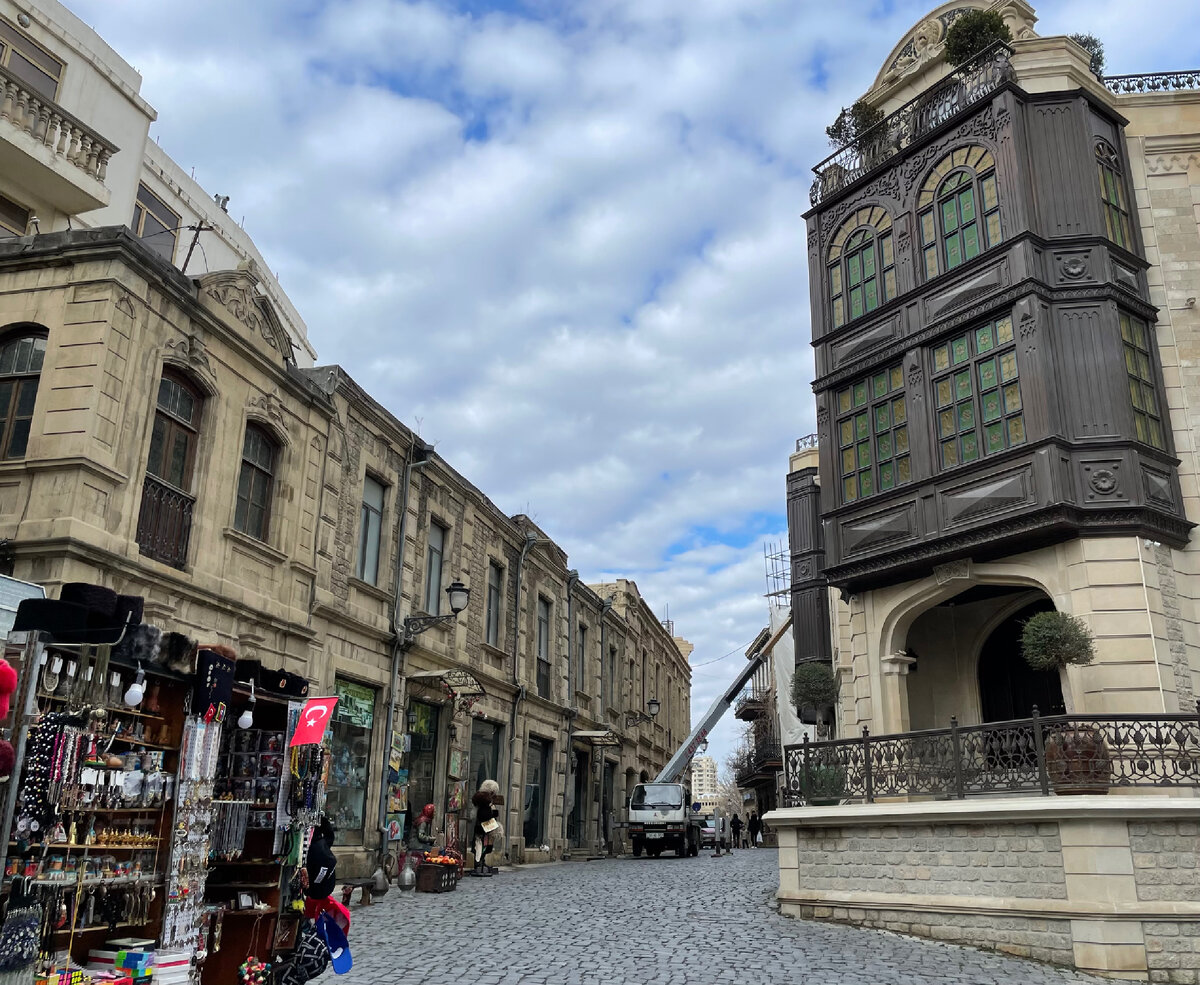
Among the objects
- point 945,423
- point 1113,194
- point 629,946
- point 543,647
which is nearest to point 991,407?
point 945,423

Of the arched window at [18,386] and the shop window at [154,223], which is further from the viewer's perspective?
the shop window at [154,223]

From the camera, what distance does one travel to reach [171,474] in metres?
12.5

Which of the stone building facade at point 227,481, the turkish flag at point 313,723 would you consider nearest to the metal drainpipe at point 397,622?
the stone building facade at point 227,481

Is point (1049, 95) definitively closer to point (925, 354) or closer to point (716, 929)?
point (925, 354)

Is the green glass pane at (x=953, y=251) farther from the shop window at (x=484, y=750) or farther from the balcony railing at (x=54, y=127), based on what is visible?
the balcony railing at (x=54, y=127)

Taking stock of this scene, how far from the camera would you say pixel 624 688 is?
33.9 meters

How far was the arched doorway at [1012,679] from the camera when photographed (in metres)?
15.8

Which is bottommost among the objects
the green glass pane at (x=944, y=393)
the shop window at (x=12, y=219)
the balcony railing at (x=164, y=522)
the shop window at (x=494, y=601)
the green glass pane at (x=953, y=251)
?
the balcony railing at (x=164, y=522)

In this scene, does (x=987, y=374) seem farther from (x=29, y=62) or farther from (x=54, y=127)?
(x=29, y=62)

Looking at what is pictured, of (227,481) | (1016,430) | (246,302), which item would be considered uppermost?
(246,302)

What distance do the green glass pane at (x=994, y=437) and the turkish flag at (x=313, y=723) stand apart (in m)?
10.3

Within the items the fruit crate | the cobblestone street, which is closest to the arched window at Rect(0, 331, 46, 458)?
the cobblestone street

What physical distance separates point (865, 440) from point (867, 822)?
6657 millimetres

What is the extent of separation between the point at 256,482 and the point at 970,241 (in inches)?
463
